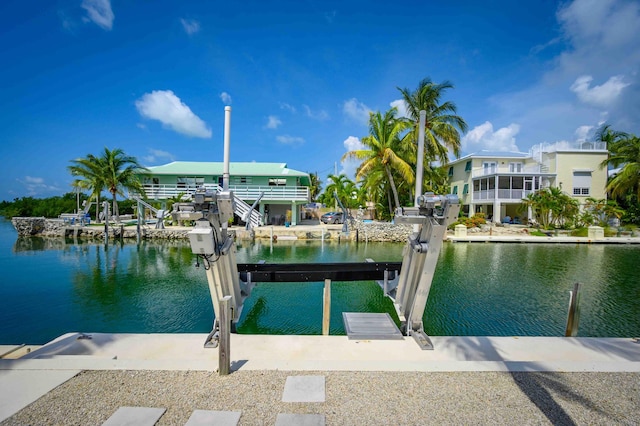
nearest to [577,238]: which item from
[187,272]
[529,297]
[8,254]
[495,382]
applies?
[529,297]

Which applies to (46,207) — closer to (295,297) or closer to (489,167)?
(295,297)

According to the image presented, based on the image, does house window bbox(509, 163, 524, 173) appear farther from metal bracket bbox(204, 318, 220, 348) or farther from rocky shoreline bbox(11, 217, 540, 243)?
metal bracket bbox(204, 318, 220, 348)

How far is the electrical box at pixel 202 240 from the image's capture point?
12.4 ft

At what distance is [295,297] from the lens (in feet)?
26.6

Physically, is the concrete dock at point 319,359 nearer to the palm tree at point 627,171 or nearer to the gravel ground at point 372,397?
the gravel ground at point 372,397

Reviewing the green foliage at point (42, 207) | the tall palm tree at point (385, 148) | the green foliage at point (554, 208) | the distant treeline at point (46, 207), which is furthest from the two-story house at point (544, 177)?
the green foliage at point (42, 207)

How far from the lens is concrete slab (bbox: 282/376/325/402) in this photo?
2.89 metres

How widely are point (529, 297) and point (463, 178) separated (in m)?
26.3

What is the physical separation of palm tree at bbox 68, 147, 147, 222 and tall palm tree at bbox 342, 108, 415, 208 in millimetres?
17349

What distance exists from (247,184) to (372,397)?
2562 cm

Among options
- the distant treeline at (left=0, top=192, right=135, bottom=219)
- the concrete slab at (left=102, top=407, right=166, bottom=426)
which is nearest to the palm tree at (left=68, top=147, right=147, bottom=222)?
the distant treeline at (left=0, top=192, right=135, bottom=219)

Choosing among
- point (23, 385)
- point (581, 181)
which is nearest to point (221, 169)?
point (23, 385)

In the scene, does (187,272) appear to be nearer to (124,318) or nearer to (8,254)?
(124,318)

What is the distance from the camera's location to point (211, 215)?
413cm
